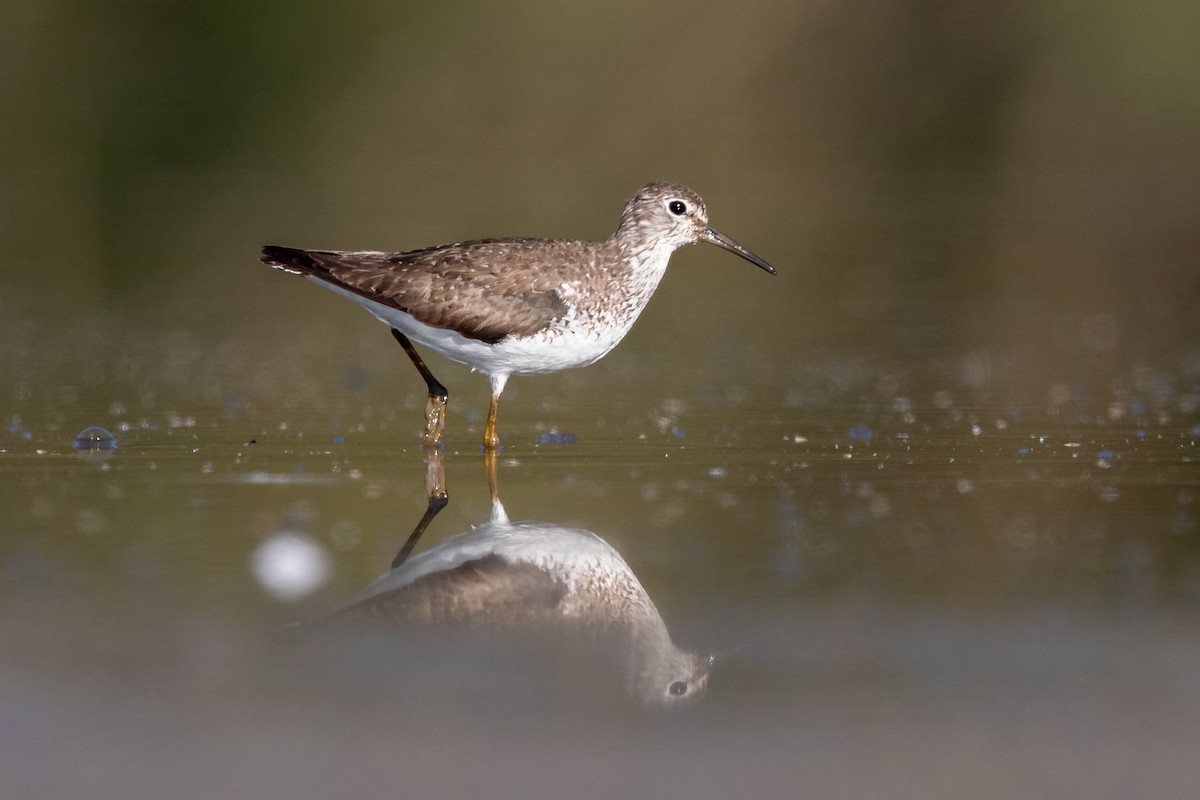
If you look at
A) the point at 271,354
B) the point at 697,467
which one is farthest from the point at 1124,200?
the point at 697,467

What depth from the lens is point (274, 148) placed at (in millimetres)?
21797

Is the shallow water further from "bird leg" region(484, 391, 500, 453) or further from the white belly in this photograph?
the white belly

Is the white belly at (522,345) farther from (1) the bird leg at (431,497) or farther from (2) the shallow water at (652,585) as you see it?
(1) the bird leg at (431,497)

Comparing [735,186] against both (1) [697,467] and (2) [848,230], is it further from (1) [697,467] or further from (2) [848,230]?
(1) [697,467]

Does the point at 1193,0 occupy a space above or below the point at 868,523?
above

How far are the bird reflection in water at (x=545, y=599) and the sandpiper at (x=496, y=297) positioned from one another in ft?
7.84

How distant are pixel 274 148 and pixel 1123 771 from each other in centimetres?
1909

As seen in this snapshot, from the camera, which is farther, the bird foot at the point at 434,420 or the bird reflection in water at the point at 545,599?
the bird foot at the point at 434,420

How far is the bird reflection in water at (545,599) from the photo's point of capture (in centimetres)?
480

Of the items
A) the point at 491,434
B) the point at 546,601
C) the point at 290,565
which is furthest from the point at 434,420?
the point at 546,601

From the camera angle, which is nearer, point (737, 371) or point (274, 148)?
point (737, 371)

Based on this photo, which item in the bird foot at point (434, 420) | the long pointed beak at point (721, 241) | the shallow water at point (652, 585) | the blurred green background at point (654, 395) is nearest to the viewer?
the shallow water at point (652, 585)

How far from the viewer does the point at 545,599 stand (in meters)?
5.42

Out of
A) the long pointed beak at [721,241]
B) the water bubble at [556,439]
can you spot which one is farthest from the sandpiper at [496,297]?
the long pointed beak at [721,241]
